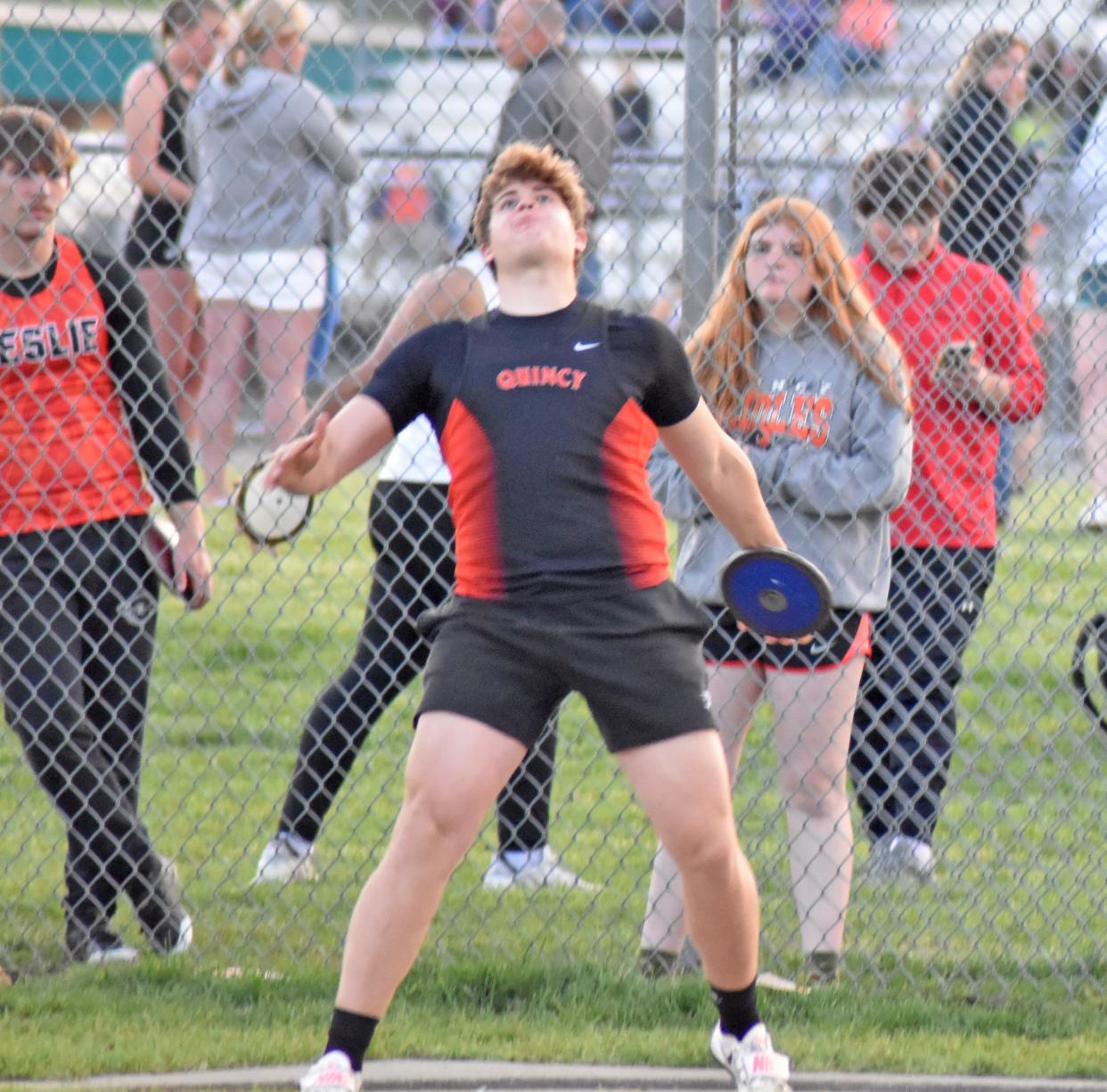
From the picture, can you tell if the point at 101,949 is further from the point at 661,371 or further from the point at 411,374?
the point at 661,371

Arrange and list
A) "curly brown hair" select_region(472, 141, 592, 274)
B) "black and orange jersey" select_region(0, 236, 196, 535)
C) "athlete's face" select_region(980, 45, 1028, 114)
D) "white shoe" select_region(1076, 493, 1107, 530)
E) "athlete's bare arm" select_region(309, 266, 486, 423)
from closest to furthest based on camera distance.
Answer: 1. "curly brown hair" select_region(472, 141, 592, 274)
2. "black and orange jersey" select_region(0, 236, 196, 535)
3. "athlete's bare arm" select_region(309, 266, 486, 423)
4. "white shoe" select_region(1076, 493, 1107, 530)
5. "athlete's face" select_region(980, 45, 1028, 114)

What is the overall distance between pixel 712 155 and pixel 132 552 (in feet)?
5.70

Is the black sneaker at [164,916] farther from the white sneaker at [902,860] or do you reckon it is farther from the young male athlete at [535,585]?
the white sneaker at [902,860]

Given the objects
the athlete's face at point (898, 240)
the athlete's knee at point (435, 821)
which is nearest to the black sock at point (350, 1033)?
the athlete's knee at point (435, 821)

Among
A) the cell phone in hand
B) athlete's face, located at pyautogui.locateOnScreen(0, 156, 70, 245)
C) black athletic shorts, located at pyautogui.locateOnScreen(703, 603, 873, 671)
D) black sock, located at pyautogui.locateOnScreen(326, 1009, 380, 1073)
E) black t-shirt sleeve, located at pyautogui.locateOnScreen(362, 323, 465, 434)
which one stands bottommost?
black sock, located at pyautogui.locateOnScreen(326, 1009, 380, 1073)

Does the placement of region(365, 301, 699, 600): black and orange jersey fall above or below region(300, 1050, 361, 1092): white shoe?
above

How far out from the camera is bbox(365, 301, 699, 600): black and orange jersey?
3344mm

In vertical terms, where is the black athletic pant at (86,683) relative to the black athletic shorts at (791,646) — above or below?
below

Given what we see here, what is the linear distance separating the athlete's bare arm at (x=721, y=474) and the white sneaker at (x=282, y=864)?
2.04 m

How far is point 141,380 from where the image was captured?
446 cm

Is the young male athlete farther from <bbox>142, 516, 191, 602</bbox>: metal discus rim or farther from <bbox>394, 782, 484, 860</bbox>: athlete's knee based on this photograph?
<bbox>142, 516, 191, 602</bbox>: metal discus rim

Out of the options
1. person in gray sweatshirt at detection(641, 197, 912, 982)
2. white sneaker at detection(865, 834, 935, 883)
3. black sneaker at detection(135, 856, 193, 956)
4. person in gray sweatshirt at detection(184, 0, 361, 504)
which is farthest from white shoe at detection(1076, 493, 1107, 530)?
black sneaker at detection(135, 856, 193, 956)

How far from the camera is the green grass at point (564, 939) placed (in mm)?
3891

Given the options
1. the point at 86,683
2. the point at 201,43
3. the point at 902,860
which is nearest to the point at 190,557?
the point at 86,683
